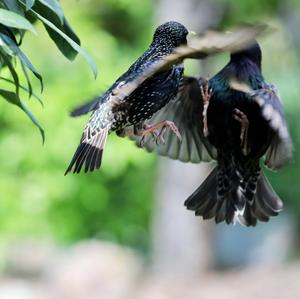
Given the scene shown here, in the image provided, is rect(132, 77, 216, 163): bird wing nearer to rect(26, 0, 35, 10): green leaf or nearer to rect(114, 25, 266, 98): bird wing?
rect(114, 25, 266, 98): bird wing

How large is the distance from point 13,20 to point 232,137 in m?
0.91

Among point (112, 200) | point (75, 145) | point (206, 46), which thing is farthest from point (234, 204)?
point (112, 200)

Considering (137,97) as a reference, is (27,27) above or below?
below

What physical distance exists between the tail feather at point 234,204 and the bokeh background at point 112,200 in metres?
3.79

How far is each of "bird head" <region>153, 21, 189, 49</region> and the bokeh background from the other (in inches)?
167

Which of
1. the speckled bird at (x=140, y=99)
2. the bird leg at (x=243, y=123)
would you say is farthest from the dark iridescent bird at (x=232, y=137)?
the speckled bird at (x=140, y=99)

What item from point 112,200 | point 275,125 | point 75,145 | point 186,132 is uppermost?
point 112,200

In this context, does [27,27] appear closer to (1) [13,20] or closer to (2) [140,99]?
(1) [13,20]

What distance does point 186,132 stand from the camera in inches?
107

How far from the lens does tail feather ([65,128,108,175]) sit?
2029mm

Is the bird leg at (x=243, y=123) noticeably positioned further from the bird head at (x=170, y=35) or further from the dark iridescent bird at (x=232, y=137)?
the bird head at (x=170, y=35)

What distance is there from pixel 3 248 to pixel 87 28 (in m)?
1.92

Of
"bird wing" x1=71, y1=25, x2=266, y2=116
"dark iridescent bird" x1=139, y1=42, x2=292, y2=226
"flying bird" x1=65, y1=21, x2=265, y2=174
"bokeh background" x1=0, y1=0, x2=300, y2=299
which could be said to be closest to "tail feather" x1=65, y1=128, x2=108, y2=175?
"flying bird" x1=65, y1=21, x2=265, y2=174

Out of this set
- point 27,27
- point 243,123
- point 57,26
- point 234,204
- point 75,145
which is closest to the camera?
point 27,27
